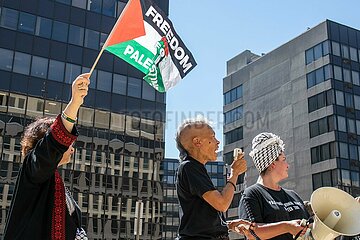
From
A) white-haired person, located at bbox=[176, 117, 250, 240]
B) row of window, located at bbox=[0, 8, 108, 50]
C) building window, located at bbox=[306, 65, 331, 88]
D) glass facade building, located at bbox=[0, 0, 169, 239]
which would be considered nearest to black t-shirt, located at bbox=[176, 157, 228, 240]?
white-haired person, located at bbox=[176, 117, 250, 240]

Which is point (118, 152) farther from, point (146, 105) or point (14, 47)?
point (14, 47)

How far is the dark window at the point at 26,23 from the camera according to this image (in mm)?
36181

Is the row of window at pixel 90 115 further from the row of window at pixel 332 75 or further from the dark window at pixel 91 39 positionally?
the row of window at pixel 332 75

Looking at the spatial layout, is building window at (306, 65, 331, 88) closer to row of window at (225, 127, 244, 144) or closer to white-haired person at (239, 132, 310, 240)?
row of window at (225, 127, 244, 144)

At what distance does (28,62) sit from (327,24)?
107 feet

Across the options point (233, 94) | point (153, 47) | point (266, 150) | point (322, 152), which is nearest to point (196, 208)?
point (266, 150)

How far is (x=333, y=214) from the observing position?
3805 millimetres

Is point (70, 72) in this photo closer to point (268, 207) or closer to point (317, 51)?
point (317, 51)

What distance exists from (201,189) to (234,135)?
6108 centimetres

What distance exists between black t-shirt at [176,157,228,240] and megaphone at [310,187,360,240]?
83 cm

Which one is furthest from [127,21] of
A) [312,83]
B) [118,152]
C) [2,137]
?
[312,83]

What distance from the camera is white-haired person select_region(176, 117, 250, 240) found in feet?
13.3

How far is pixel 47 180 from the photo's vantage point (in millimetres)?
3322

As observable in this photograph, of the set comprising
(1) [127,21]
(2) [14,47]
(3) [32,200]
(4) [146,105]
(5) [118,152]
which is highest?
(2) [14,47]
